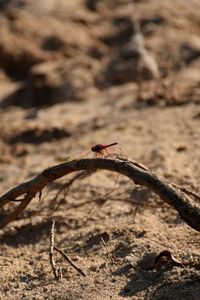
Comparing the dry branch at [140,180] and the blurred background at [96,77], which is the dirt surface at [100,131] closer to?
the blurred background at [96,77]

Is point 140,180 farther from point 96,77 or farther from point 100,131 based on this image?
point 96,77

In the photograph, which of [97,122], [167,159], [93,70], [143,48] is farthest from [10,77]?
[167,159]

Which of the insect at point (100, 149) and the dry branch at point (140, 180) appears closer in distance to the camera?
the dry branch at point (140, 180)

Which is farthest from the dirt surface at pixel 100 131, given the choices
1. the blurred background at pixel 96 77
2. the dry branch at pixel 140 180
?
the dry branch at pixel 140 180

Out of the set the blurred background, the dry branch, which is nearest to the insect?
the dry branch

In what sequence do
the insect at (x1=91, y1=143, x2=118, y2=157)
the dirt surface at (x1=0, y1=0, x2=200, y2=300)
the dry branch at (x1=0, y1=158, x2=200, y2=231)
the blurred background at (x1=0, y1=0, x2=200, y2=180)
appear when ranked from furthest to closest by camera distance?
the blurred background at (x1=0, y1=0, x2=200, y2=180) → the dirt surface at (x1=0, y1=0, x2=200, y2=300) → the insect at (x1=91, y1=143, x2=118, y2=157) → the dry branch at (x1=0, y1=158, x2=200, y2=231)

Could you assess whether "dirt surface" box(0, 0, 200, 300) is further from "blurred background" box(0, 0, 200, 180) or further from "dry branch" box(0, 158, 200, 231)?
"dry branch" box(0, 158, 200, 231)

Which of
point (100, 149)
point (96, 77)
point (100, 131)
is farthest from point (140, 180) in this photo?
point (96, 77)

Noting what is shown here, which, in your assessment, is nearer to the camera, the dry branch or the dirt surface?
the dry branch

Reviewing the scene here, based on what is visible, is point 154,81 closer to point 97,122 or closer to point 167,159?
point 97,122
